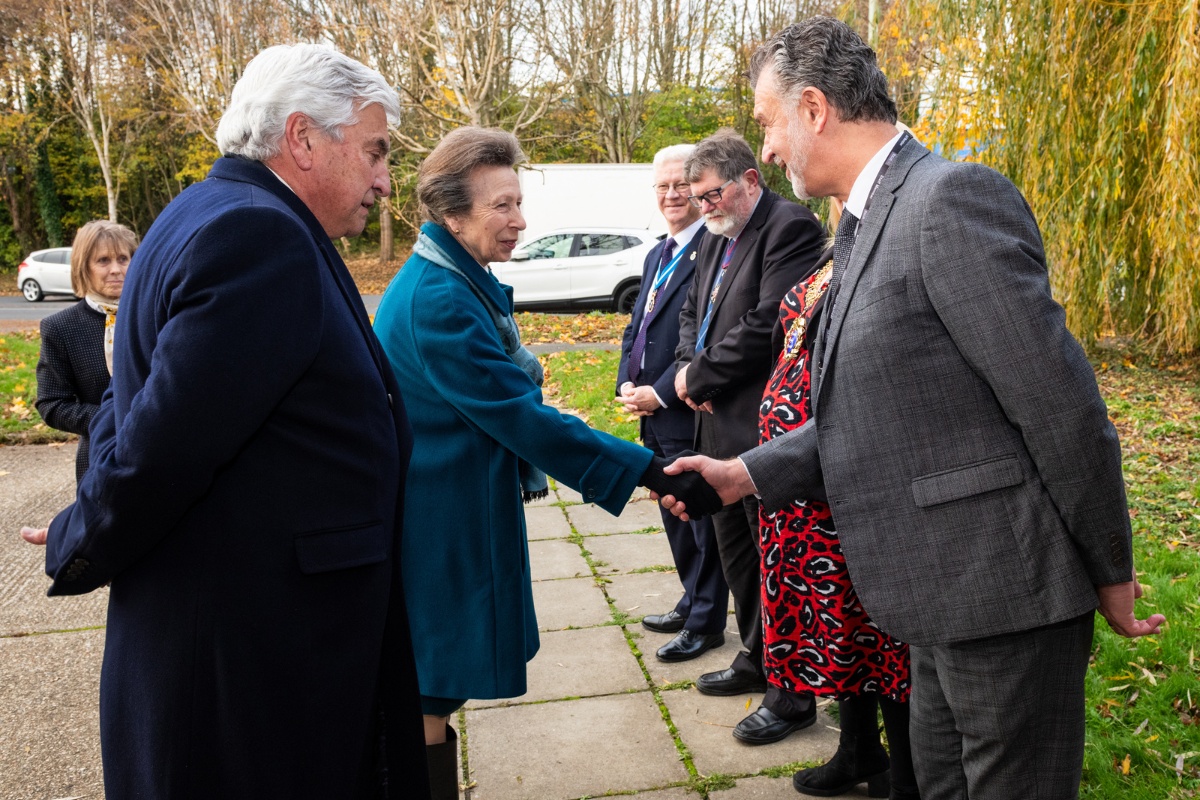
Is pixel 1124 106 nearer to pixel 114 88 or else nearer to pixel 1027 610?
pixel 1027 610

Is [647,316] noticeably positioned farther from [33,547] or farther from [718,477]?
[33,547]

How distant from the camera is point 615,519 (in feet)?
20.0

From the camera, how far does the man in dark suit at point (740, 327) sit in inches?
147

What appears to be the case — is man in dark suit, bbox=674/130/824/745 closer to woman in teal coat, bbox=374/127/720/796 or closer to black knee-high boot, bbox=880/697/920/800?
black knee-high boot, bbox=880/697/920/800

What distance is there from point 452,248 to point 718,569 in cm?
212

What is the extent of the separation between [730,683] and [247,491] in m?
2.58

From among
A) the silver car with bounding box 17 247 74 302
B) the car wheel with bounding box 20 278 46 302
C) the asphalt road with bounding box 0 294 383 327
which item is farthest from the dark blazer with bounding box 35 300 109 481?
the car wheel with bounding box 20 278 46 302

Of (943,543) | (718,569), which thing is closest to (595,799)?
(718,569)

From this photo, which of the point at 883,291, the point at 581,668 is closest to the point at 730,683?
the point at 581,668

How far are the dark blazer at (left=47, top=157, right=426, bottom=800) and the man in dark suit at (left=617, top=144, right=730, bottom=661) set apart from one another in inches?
95.3

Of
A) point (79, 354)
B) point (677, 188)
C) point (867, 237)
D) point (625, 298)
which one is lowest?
point (625, 298)

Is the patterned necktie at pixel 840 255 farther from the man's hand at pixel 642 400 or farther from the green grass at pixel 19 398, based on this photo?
the green grass at pixel 19 398

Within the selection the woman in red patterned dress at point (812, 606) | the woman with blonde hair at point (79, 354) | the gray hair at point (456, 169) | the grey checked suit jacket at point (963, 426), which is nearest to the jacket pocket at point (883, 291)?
the grey checked suit jacket at point (963, 426)

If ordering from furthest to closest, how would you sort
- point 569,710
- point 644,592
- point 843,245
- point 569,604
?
point 644,592 < point 569,604 < point 569,710 < point 843,245
